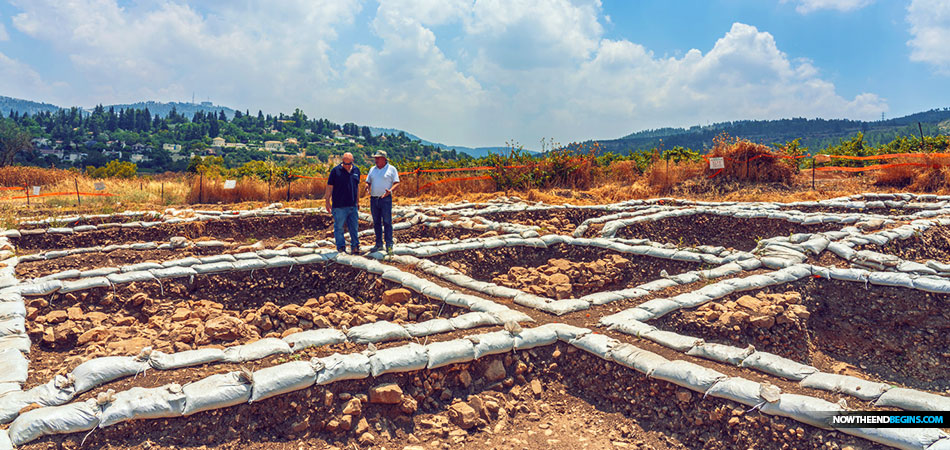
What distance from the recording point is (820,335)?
5.11m

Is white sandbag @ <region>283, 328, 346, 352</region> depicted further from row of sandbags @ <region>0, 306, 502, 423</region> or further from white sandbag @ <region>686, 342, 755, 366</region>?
white sandbag @ <region>686, 342, 755, 366</region>

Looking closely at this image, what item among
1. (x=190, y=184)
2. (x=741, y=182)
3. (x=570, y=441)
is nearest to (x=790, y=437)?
(x=570, y=441)

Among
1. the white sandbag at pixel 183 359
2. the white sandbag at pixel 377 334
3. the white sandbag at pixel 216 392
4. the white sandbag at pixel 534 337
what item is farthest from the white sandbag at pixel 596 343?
the white sandbag at pixel 183 359

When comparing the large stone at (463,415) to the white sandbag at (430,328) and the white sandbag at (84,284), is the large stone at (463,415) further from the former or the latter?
the white sandbag at (84,284)

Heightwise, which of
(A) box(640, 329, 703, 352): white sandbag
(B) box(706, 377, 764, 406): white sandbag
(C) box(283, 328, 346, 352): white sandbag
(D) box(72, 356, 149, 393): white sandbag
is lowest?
(B) box(706, 377, 764, 406): white sandbag

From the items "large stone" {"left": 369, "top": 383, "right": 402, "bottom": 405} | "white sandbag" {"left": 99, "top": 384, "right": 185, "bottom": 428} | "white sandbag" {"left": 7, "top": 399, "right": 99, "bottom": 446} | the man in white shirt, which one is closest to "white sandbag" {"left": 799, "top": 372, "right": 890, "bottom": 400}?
"large stone" {"left": 369, "top": 383, "right": 402, "bottom": 405}

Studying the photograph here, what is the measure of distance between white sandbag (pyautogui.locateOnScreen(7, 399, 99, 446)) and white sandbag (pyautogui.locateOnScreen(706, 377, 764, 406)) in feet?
11.9

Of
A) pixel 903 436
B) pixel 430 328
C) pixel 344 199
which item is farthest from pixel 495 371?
pixel 344 199

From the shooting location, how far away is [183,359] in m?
3.56

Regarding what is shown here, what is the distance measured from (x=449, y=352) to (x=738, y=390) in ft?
6.23

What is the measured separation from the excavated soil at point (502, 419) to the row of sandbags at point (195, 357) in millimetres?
391

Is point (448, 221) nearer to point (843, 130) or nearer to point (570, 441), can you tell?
point (570, 441)

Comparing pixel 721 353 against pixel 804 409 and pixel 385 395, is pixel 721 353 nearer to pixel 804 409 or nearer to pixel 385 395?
pixel 804 409

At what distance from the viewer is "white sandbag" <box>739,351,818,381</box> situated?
11.5 feet
